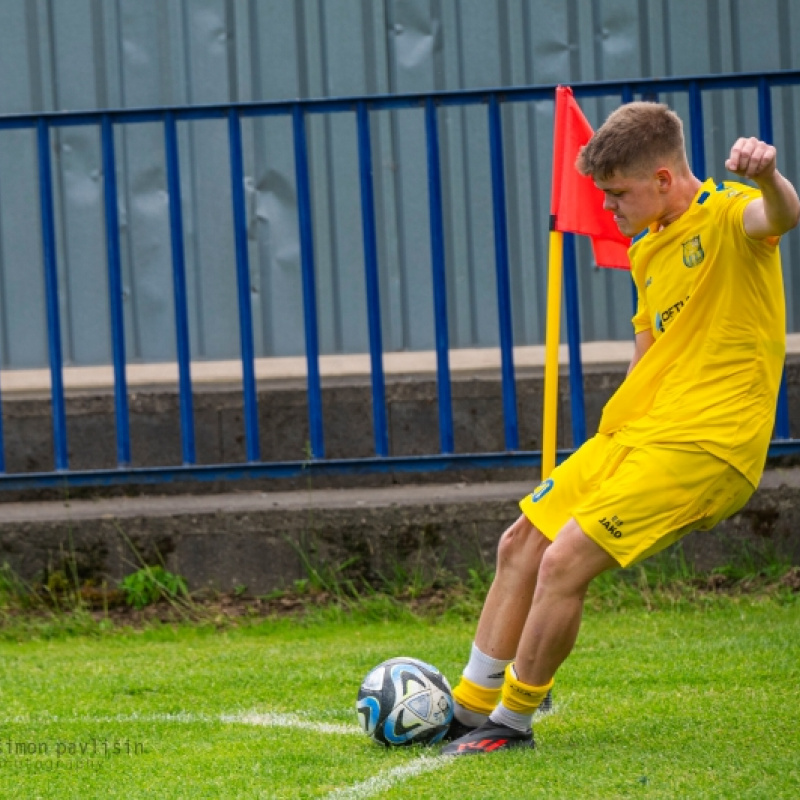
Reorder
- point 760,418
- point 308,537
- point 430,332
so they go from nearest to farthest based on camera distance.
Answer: point 760,418
point 308,537
point 430,332

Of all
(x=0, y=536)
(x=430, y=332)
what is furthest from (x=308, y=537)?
(x=430, y=332)

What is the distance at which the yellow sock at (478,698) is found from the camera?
4.05 metres

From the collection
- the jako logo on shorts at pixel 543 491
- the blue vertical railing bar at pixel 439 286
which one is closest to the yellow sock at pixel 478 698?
the jako logo on shorts at pixel 543 491

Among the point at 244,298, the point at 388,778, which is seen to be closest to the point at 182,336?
the point at 244,298

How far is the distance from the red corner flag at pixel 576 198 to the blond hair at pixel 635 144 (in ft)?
3.30

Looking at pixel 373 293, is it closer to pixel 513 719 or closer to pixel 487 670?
pixel 487 670

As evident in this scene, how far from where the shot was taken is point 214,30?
7758 mm

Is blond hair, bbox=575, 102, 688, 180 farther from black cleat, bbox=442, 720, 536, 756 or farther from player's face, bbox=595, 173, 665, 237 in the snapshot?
black cleat, bbox=442, 720, 536, 756

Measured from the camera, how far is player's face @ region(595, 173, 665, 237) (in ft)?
12.3

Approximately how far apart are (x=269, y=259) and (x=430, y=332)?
96 cm

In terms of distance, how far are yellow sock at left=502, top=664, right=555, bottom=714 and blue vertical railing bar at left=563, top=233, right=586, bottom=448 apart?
2.37 meters

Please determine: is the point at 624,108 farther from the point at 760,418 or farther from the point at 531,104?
the point at 531,104

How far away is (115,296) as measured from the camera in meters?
6.21

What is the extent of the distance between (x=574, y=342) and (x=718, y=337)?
8.03 ft
